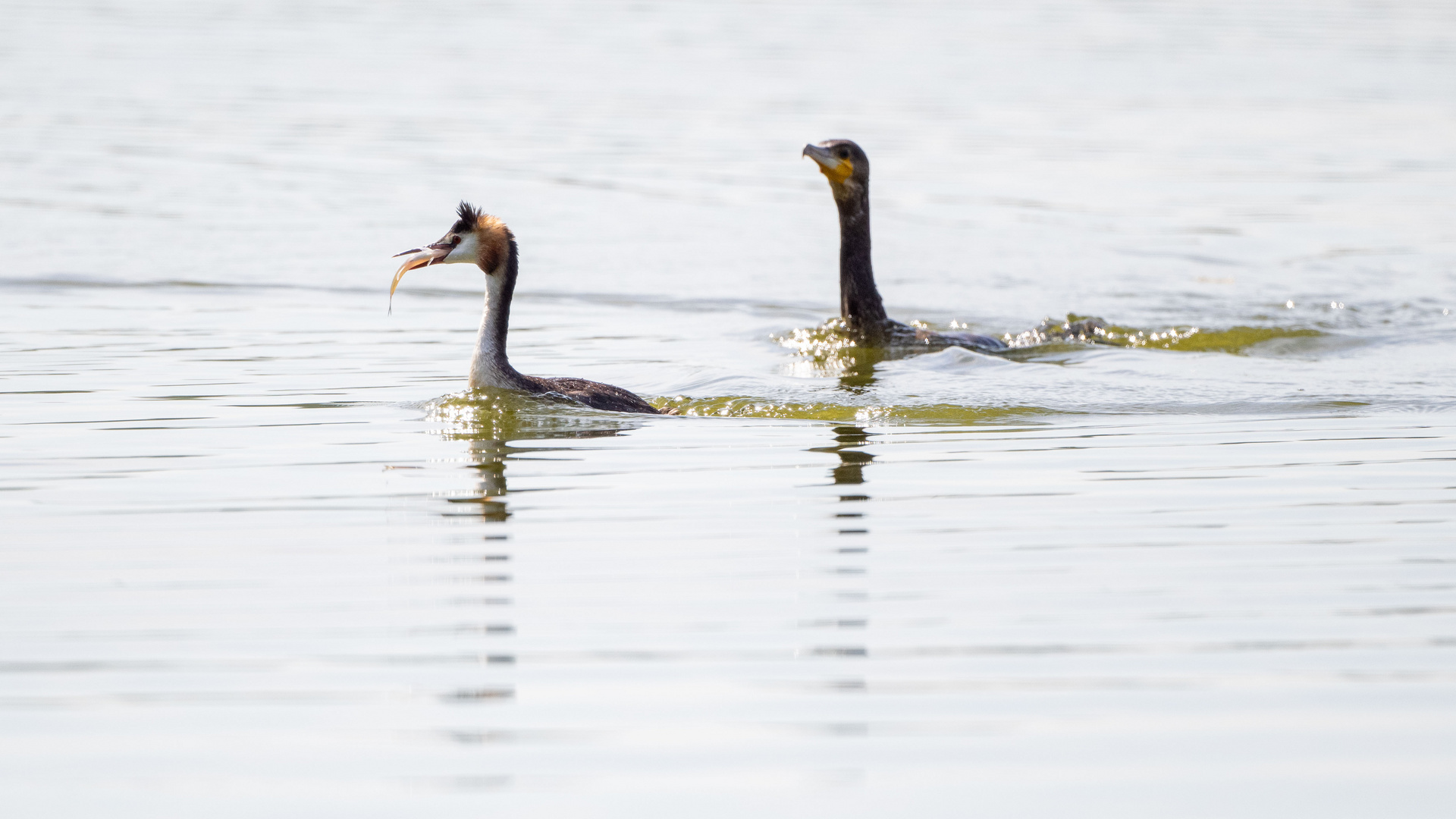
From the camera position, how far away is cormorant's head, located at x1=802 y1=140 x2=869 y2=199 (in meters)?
14.5

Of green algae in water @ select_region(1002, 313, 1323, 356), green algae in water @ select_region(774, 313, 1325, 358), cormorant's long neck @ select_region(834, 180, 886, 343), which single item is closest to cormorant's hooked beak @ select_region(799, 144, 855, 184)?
cormorant's long neck @ select_region(834, 180, 886, 343)

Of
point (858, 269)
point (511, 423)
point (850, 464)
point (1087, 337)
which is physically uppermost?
point (858, 269)

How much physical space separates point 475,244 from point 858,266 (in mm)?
4377

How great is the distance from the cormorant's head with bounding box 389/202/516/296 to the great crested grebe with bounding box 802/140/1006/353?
12.7ft

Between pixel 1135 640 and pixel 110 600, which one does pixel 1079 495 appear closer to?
pixel 1135 640

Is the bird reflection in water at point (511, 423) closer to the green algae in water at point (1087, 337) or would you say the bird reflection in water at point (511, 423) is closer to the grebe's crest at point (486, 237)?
the grebe's crest at point (486, 237)

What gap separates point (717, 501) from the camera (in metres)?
8.52

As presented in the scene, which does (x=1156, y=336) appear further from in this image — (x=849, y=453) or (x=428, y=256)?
(x=428, y=256)

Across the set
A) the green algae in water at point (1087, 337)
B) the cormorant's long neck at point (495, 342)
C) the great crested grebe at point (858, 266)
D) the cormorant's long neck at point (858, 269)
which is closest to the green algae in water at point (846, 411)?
the cormorant's long neck at point (495, 342)

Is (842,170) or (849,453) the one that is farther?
(842,170)

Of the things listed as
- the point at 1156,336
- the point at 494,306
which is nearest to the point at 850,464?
the point at 494,306

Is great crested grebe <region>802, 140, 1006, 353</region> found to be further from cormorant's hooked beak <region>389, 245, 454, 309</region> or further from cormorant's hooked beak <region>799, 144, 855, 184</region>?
cormorant's hooked beak <region>389, 245, 454, 309</region>

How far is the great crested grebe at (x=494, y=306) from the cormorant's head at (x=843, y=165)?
12.9ft

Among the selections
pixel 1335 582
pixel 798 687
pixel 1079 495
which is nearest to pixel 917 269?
pixel 1079 495
